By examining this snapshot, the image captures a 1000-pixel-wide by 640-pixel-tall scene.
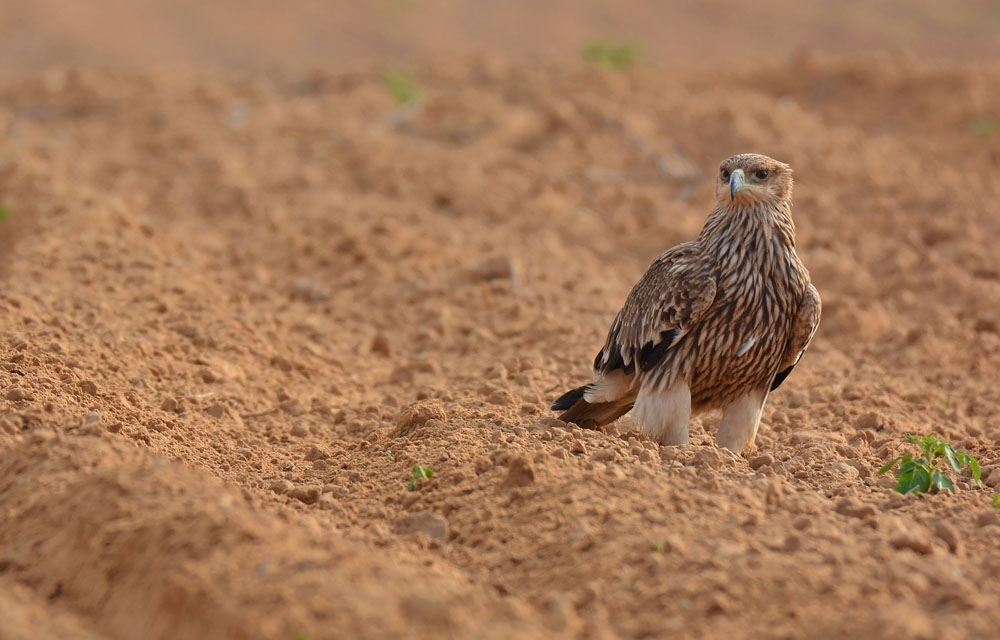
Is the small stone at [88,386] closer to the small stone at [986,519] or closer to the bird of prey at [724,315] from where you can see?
the bird of prey at [724,315]

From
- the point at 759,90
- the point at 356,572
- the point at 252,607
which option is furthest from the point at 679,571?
the point at 759,90

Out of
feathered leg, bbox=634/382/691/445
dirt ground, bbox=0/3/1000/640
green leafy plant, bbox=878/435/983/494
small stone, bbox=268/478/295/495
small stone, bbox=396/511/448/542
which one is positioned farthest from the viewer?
feathered leg, bbox=634/382/691/445

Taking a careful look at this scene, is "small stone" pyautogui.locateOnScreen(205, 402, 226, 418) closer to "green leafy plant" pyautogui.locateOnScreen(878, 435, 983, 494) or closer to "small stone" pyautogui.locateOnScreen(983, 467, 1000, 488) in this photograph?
"green leafy plant" pyautogui.locateOnScreen(878, 435, 983, 494)

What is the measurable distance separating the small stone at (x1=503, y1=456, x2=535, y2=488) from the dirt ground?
22 mm

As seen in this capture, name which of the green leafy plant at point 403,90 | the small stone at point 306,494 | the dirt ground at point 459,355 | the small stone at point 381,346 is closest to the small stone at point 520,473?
the dirt ground at point 459,355

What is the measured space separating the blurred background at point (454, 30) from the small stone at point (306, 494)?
44.6 feet

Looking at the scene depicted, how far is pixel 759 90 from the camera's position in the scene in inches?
495

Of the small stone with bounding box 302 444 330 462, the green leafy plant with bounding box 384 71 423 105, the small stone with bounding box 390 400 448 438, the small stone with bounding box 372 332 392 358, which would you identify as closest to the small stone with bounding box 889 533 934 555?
the small stone with bounding box 390 400 448 438

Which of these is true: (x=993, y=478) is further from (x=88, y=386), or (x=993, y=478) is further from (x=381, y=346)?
(x=88, y=386)

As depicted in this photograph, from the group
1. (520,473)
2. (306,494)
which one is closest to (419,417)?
(306,494)

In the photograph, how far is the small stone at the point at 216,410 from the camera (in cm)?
596

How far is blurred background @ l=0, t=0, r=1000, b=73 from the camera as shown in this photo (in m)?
18.3

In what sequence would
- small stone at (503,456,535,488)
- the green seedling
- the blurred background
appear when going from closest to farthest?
small stone at (503,456,535,488)
the green seedling
the blurred background

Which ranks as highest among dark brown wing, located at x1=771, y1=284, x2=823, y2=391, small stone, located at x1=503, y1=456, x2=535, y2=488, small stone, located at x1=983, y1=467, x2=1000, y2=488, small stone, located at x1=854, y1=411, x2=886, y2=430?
dark brown wing, located at x1=771, y1=284, x2=823, y2=391
